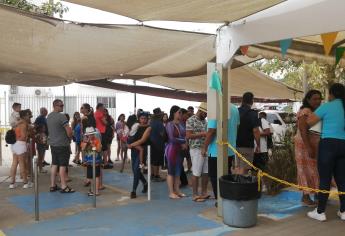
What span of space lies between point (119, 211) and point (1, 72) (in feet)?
16.9

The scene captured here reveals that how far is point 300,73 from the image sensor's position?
19.1 meters

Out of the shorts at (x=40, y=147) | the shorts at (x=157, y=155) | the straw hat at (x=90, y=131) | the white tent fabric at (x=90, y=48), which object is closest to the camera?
the white tent fabric at (x=90, y=48)

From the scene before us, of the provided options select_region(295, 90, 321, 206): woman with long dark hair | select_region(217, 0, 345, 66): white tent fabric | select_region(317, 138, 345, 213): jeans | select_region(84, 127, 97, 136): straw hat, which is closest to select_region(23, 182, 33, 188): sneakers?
select_region(84, 127, 97, 136): straw hat

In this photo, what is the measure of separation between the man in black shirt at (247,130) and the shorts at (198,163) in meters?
0.56

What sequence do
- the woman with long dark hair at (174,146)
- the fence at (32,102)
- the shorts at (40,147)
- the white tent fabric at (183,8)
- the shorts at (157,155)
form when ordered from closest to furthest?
the white tent fabric at (183,8) → the woman with long dark hair at (174,146) → the shorts at (157,155) → the shorts at (40,147) → the fence at (32,102)

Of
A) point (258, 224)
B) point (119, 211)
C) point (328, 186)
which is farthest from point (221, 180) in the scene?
point (119, 211)

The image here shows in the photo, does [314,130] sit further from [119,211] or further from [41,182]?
[41,182]

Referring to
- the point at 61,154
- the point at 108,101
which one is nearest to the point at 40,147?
the point at 61,154

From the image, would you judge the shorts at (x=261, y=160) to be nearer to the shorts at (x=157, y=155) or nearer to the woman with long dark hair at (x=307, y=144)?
the woman with long dark hair at (x=307, y=144)

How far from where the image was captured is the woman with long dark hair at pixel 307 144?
19.6 ft

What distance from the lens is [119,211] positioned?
A: 665 centimetres

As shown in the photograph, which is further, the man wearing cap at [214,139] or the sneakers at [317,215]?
the man wearing cap at [214,139]

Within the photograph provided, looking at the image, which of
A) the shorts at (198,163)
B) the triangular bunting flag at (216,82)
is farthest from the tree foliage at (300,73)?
the triangular bunting flag at (216,82)

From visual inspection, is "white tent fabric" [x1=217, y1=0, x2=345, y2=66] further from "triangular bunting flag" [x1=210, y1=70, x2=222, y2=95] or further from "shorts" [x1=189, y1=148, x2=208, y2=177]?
"shorts" [x1=189, y1=148, x2=208, y2=177]
